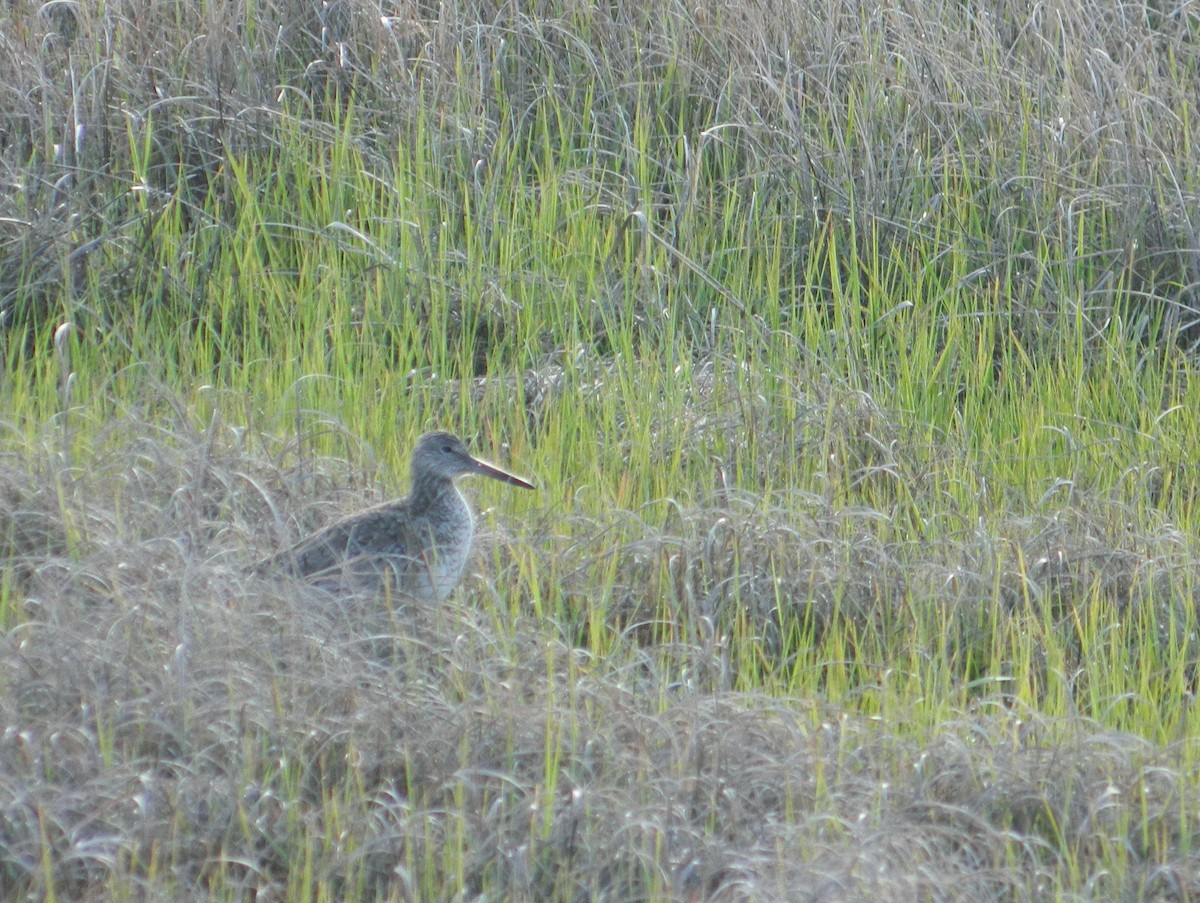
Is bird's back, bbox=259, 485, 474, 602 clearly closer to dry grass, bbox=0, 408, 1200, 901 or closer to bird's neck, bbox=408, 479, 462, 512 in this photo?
bird's neck, bbox=408, 479, 462, 512

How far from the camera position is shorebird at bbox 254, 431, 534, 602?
4148mm

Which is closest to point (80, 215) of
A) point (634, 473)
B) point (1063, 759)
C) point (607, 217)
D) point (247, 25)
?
point (247, 25)

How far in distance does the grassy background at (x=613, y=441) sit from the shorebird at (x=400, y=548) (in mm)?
121

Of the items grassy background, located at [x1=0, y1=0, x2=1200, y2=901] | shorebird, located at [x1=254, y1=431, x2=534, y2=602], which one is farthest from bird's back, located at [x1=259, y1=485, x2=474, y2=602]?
grassy background, located at [x1=0, y1=0, x2=1200, y2=901]

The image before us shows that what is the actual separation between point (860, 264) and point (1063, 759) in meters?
2.90

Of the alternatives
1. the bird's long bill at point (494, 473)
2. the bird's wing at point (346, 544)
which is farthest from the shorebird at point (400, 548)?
the bird's long bill at point (494, 473)

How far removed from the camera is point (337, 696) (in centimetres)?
350

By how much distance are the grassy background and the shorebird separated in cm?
12

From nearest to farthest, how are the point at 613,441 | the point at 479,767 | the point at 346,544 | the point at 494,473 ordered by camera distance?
1. the point at 479,767
2. the point at 346,544
3. the point at 494,473
4. the point at 613,441

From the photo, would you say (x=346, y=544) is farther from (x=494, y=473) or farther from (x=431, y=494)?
(x=494, y=473)

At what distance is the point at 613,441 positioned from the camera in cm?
508

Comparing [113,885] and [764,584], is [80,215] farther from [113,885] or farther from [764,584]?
[113,885]

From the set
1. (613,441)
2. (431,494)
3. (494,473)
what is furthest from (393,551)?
(613,441)

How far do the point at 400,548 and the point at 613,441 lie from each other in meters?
0.96
